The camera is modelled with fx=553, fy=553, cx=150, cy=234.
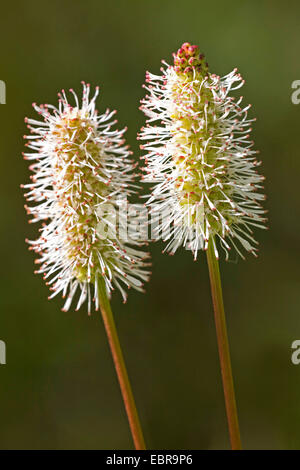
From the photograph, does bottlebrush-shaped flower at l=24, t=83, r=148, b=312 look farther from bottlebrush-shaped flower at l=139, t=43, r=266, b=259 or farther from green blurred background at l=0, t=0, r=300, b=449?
green blurred background at l=0, t=0, r=300, b=449

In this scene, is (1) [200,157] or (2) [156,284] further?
(2) [156,284]

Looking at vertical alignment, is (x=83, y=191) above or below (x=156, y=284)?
above

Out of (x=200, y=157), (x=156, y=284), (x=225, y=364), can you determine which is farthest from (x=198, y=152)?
(x=156, y=284)

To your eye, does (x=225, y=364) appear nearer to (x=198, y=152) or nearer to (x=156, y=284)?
(x=198, y=152)

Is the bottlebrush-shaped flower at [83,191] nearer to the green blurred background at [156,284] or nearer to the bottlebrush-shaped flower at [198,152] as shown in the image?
the bottlebrush-shaped flower at [198,152]

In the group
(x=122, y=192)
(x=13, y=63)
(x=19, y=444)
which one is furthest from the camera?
(x=13, y=63)

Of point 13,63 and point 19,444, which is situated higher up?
point 13,63
